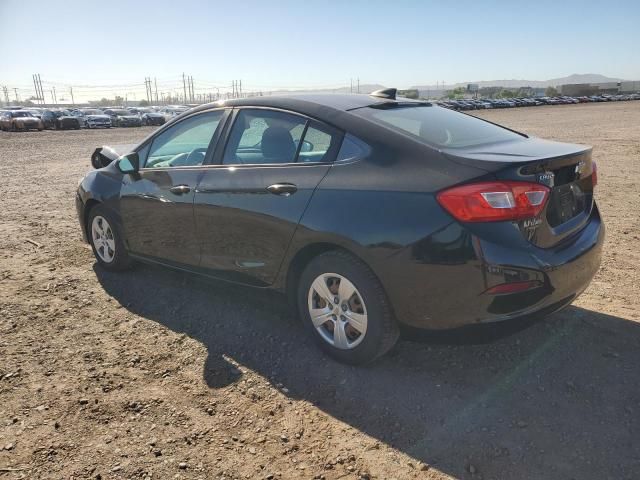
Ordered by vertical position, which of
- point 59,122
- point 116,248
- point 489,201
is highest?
point 489,201

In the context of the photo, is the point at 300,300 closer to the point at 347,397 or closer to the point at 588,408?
the point at 347,397

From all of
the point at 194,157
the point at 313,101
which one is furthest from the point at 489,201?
the point at 194,157

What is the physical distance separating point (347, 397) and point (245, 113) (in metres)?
2.13

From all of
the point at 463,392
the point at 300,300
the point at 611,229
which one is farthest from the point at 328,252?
the point at 611,229

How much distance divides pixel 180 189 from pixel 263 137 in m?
0.83

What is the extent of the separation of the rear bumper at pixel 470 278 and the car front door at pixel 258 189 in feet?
2.64

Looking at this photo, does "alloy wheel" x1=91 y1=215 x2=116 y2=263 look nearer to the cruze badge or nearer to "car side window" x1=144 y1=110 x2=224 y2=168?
"car side window" x1=144 y1=110 x2=224 y2=168

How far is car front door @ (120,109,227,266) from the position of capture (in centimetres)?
388

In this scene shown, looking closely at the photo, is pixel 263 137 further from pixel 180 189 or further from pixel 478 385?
pixel 478 385

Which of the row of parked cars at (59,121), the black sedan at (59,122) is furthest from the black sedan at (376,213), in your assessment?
the black sedan at (59,122)

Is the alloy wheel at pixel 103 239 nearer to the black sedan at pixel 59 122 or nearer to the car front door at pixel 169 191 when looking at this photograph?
the car front door at pixel 169 191

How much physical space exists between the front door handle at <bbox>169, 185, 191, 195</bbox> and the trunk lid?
201cm

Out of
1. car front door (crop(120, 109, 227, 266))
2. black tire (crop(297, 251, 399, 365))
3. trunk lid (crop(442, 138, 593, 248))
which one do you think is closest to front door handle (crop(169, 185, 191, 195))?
car front door (crop(120, 109, 227, 266))

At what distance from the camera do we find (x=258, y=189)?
3.35 metres
